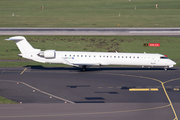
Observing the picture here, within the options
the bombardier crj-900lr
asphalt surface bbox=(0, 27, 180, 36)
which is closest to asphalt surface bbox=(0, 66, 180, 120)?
the bombardier crj-900lr

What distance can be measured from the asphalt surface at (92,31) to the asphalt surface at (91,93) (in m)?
23.5

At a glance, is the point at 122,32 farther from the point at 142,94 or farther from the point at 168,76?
the point at 142,94

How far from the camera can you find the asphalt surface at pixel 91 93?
2547cm

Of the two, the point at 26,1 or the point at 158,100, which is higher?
the point at 26,1

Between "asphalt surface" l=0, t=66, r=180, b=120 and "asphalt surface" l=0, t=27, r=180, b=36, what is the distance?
925 inches

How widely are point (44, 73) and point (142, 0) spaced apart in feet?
353

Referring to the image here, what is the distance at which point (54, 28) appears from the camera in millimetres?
73562

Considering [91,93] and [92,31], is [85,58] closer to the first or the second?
[91,93]

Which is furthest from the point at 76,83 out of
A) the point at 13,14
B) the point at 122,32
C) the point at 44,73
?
the point at 13,14

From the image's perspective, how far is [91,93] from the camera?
32156 millimetres

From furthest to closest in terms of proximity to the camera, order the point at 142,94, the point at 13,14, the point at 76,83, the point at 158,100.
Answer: the point at 13,14 → the point at 76,83 → the point at 142,94 → the point at 158,100

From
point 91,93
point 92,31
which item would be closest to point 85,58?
point 91,93

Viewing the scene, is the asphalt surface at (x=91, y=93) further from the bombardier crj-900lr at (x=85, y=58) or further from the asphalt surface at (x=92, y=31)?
the asphalt surface at (x=92, y=31)

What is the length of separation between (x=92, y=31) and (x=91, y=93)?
39.4 metres
